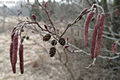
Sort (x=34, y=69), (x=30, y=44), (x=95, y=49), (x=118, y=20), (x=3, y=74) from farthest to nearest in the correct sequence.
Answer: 1. (x=30, y=44)
2. (x=34, y=69)
3. (x=3, y=74)
4. (x=118, y=20)
5. (x=95, y=49)

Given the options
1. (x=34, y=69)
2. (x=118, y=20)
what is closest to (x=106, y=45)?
(x=118, y=20)

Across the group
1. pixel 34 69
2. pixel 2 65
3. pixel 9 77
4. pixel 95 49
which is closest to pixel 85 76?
pixel 34 69

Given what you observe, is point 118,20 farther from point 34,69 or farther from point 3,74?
point 3,74

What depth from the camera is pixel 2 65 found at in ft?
21.8

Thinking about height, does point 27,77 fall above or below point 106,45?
below

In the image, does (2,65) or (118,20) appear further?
(2,65)

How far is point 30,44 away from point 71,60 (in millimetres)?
3965

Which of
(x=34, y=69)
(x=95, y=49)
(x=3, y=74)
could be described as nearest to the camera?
(x=95, y=49)

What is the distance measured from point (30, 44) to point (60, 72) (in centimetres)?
351

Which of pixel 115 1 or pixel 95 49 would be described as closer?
pixel 95 49

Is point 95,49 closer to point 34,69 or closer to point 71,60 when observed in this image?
point 71,60

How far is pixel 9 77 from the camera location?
5.78 meters

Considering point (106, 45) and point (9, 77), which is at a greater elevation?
point (106, 45)

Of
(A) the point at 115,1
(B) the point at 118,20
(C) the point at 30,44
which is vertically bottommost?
(C) the point at 30,44
